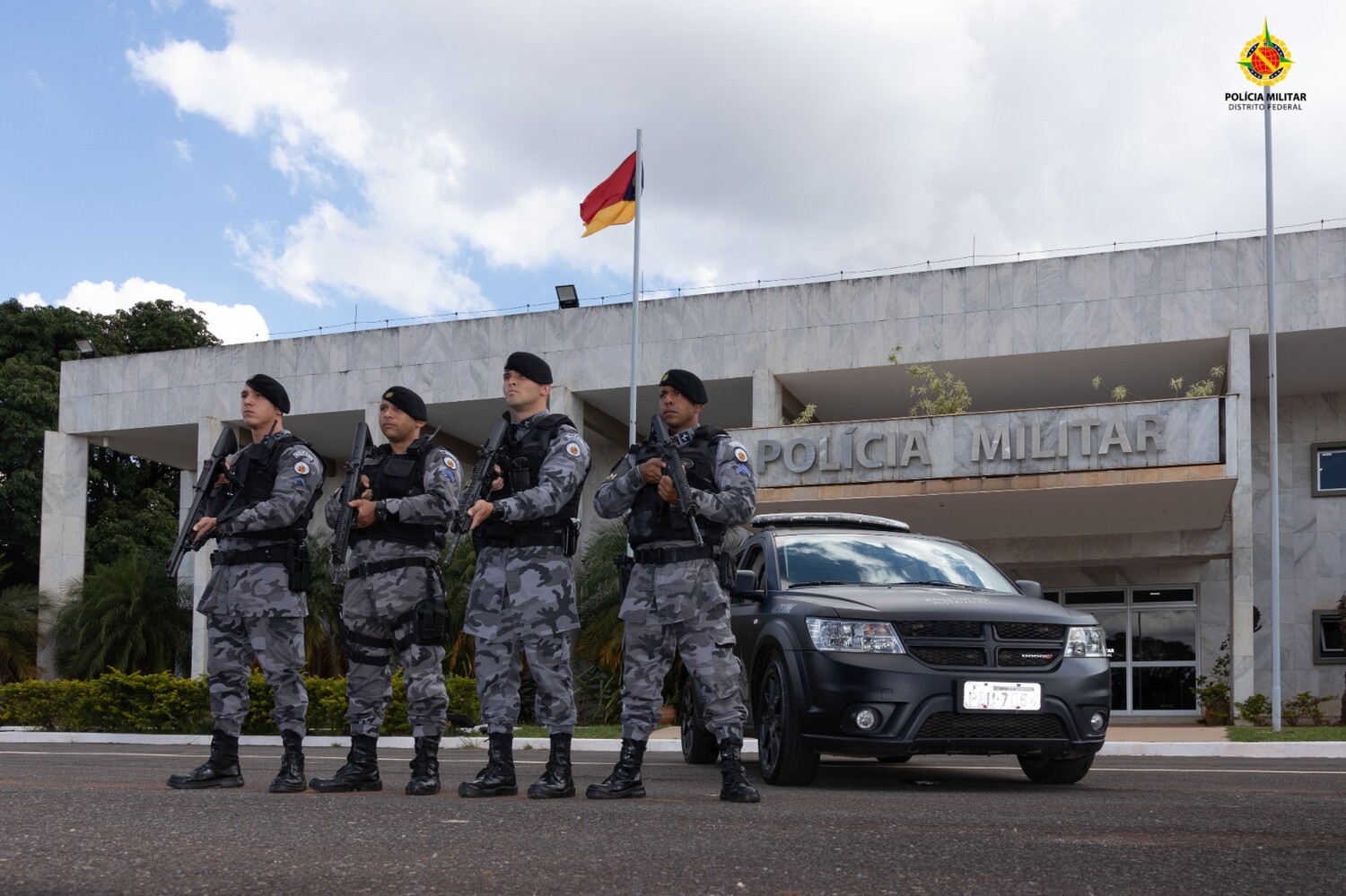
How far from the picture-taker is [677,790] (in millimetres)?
7473

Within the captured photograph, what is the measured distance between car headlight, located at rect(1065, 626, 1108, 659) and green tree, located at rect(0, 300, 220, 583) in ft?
111

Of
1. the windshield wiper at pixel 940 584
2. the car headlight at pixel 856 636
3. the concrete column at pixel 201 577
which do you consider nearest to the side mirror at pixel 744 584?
the car headlight at pixel 856 636

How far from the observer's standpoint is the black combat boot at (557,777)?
21.8ft

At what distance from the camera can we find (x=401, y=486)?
23.5 feet

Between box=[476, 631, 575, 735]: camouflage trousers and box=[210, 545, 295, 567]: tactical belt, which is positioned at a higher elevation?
box=[210, 545, 295, 567]: tactical belt

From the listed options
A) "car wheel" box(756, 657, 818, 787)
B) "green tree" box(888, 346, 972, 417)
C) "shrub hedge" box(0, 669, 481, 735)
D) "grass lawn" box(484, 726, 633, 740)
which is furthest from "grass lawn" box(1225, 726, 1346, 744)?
"shrub hedge" box(0, 669, 481, 735)

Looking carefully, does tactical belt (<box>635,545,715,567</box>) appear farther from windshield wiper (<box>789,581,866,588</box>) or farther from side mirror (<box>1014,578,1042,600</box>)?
side mirror (<box>1014,578,1042,600</box>)

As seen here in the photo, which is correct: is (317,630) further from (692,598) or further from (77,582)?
(692,598)

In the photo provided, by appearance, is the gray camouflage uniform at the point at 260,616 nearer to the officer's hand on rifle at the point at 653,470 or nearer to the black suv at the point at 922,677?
the officer's hand on rifle at the point at 653,470

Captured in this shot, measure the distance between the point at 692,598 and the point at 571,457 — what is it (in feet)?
2.85

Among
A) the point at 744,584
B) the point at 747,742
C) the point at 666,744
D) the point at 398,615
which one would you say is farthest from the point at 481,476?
the point at 666,744

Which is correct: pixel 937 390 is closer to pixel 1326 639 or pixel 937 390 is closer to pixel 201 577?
pixel 1326 639

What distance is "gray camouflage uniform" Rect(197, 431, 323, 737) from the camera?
286 inches

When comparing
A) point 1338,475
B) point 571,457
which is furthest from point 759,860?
point 1338,475
